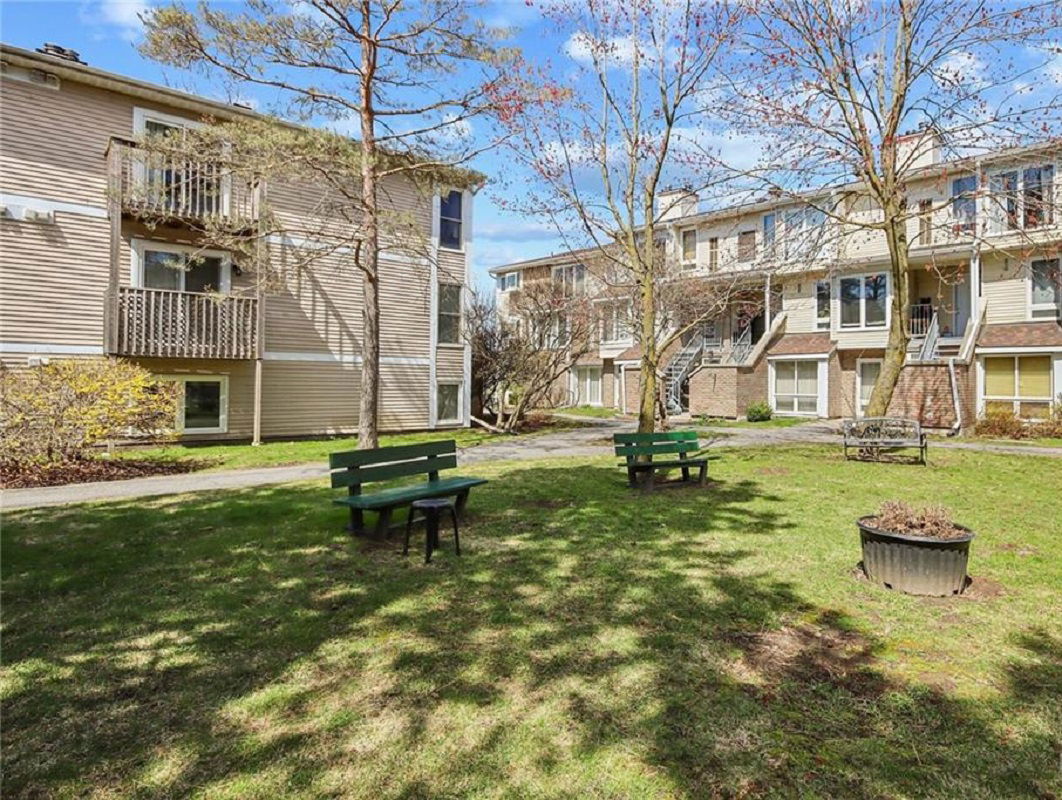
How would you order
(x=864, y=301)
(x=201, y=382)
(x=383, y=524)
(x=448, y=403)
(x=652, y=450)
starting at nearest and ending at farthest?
(x=383, y=524) < (x=652, y=450) < (x=201, y=382) < (x=448, y=403) < (x=864, y=301)

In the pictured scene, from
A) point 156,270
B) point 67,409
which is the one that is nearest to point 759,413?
point 156,270

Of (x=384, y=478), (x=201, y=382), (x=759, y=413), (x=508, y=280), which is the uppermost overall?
(x=508, y=280)

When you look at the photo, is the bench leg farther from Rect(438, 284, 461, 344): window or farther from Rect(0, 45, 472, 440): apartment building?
Rect(438, 284, 461, 344): window

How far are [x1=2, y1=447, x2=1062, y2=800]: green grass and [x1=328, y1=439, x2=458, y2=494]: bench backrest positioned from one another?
68 cm

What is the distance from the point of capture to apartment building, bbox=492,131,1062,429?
21.0m

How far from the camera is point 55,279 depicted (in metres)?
14.6

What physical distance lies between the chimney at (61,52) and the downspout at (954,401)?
27143 millimetres

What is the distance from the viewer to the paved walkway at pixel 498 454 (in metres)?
9.56

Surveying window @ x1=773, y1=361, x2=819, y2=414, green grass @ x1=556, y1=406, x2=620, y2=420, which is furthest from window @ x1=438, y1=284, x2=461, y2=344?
window @ x1=773, y1=361, x2=819, y2=414

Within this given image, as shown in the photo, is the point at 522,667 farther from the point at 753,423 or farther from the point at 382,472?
the point at 753,423

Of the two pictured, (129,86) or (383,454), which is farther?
(129,86)

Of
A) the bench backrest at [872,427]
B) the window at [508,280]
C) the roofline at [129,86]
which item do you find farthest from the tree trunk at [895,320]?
the window at [508,280]

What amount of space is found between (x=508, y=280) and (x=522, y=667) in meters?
41.2

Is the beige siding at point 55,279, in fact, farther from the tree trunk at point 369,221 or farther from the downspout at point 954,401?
the downspout at point 954,401
